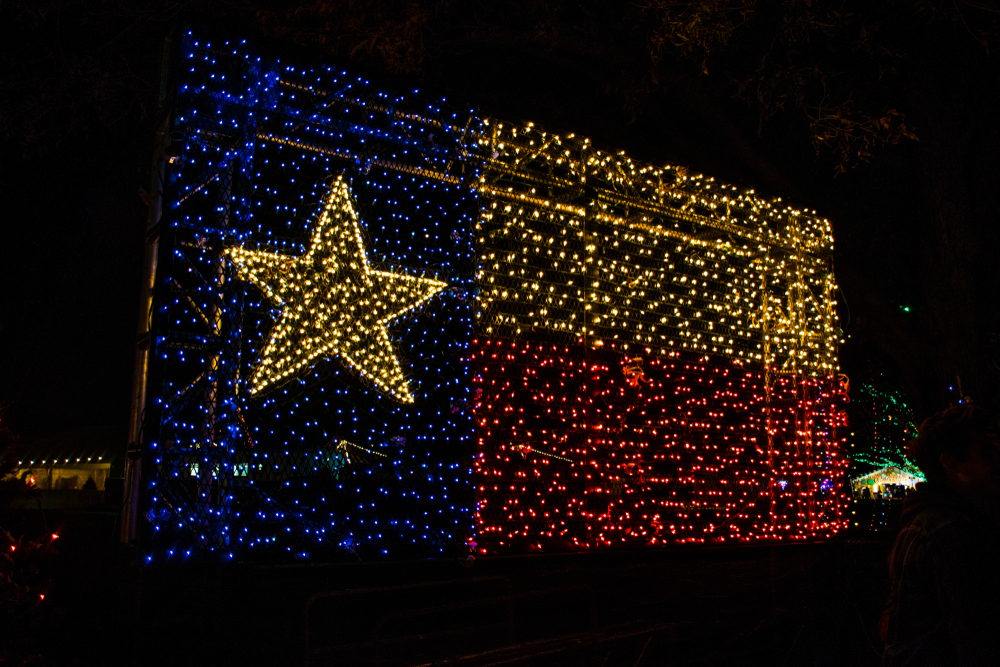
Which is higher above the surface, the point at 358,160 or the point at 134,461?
the point at 358,160

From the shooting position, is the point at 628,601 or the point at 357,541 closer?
the point at 357,541

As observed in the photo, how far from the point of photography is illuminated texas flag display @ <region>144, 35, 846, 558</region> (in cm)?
635

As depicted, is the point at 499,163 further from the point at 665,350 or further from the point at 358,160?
the point at 665,350

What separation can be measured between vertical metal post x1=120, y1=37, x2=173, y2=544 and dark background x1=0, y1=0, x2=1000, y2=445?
38.8 inches

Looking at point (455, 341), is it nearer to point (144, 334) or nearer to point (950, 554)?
point (144, 334)

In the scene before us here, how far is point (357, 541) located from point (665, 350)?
4196 mm

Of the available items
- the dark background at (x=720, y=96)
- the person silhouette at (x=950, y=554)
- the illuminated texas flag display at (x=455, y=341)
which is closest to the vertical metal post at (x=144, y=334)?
the illuminated texas flag display at (x=455, y=341)

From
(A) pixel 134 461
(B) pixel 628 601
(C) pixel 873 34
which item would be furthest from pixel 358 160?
(C) pixel 873 34

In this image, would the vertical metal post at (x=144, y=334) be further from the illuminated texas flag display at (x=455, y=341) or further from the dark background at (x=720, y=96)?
the dark background at (x=720, y=96)

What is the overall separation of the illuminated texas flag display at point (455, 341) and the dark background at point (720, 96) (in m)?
0.59

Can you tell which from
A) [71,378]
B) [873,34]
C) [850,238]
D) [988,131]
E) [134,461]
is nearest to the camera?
[134,461]

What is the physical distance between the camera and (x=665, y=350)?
8.98 meters

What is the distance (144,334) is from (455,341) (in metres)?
2.84

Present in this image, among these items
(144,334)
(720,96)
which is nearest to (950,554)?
(144,334)
